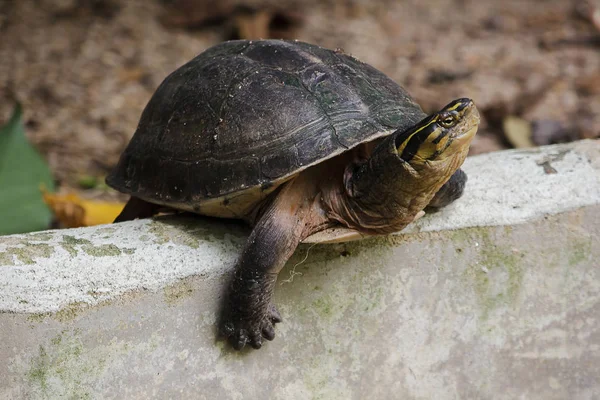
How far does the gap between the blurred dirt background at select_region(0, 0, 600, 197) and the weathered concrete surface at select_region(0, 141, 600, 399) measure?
216cm

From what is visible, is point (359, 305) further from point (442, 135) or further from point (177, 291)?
point (442, 135)

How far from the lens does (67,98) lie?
16.8ft

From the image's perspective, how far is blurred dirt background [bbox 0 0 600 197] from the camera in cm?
486

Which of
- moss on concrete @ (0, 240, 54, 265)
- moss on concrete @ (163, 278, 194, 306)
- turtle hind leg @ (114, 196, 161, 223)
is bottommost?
turtle hind leg @ (114, 196, 161, 223)

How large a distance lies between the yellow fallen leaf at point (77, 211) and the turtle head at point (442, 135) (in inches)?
77.4

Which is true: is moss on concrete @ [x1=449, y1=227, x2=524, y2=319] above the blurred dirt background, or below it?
above

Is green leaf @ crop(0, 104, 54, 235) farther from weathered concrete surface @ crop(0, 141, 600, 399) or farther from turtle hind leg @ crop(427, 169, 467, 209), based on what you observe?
turtle hind leg @ crop(427, 169, 467, 209)

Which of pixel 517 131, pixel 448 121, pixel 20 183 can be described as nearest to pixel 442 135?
pixel 448 121

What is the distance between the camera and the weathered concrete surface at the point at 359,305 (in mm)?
2152

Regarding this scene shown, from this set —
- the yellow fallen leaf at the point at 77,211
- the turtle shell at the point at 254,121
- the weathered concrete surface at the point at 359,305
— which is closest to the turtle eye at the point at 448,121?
the turtle shell at the point at 254,121

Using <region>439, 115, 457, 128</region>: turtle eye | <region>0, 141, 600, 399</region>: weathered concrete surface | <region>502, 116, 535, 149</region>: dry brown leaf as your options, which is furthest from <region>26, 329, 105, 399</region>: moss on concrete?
<region>502, 116, 535, 149</region>: dry brown leaf

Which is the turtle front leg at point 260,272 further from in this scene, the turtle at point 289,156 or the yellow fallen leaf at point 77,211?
the yellow fallen leaf at point 77,211

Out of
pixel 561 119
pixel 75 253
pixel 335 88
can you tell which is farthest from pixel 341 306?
pixel 561 119

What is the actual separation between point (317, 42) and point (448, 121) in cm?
416
